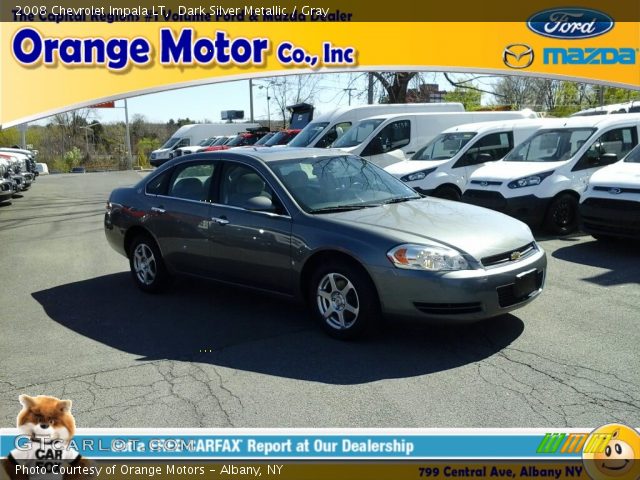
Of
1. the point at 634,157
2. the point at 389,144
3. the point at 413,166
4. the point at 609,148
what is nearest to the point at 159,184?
the point at 634,157

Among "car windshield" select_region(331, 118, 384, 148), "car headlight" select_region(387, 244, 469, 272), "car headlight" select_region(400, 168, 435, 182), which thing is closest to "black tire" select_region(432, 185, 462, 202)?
"car headlight" select_region(400, 168, 435, 182)

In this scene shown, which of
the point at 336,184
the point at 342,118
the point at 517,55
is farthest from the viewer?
the point at 342,118

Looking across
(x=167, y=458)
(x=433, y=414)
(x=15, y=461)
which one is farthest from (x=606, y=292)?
(x=15, y=461)

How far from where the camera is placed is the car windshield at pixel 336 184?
17.9 ft

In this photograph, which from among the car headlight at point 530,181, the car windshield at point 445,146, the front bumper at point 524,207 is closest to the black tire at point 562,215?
the front bumper at point 524,207

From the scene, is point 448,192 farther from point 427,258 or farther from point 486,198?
point 427,258

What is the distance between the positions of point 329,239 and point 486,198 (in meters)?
5.82

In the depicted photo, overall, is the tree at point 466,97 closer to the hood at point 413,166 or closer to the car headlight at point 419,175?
the hood at point 413,166

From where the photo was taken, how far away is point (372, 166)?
20.8 feet

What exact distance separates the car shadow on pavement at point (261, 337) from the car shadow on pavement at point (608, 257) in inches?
80.8

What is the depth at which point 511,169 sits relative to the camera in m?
10.3

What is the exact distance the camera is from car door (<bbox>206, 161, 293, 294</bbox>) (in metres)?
5.32

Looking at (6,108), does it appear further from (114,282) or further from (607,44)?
(607,44)

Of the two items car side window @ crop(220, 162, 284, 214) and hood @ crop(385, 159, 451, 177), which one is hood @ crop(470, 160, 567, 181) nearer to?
hood @ crop(385, 159, 451, 177)
